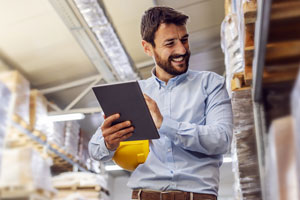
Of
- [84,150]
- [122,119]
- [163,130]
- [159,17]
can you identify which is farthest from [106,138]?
[84,150]

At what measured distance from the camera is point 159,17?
70.7 inches

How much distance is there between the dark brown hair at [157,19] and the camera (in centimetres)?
178

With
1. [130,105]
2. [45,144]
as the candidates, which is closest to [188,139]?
[130,105]

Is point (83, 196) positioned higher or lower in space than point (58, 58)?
lower

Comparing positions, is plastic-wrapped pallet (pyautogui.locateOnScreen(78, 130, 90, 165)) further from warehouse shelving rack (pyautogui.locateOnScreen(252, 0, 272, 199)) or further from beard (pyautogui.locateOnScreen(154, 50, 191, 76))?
beard (pyautogui.locateOnScreen(154, 50, 191, 76))

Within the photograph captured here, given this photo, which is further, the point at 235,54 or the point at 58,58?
the point at 58,58

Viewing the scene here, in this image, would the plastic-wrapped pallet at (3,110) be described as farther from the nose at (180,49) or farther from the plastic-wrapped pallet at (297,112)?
the plastic-wrapped pallet at (297,112)

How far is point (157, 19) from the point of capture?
179 centimetres

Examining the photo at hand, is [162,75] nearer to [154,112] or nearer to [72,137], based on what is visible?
[154,112]

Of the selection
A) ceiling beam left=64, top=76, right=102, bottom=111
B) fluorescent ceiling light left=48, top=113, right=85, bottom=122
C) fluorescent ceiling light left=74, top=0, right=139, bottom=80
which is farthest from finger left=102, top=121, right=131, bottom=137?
fluorescent ceiling light left=48, top=113, right=85, bottom=122

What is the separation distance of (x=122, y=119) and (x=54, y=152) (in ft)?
17.8

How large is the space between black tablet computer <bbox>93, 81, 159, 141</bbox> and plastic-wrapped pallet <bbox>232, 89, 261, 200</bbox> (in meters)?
1.29

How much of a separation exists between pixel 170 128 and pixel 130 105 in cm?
18

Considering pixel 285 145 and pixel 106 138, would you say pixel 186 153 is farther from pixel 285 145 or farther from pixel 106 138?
pixel 285 145
